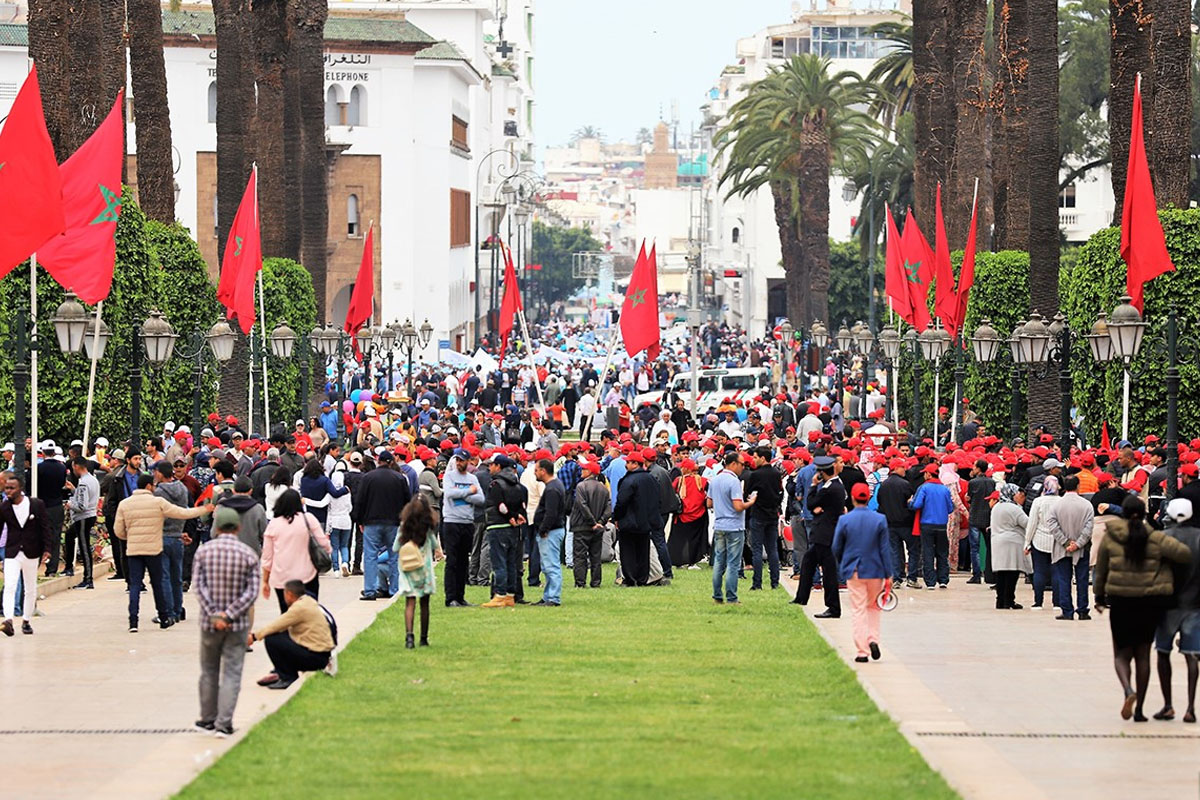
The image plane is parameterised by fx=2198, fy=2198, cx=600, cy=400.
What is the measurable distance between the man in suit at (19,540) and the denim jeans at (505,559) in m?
4.21

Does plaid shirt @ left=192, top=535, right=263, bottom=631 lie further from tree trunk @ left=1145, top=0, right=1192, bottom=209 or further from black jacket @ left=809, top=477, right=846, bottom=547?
tree trunk @ left=1145, top=0, right=1192, bottom=209

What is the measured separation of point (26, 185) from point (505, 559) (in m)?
6.08

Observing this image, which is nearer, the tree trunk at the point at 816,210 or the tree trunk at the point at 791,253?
the tree trunk at the point at 816,210

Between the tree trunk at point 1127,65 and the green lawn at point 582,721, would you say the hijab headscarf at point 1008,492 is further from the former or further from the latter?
the tree trunk at point 1127,65

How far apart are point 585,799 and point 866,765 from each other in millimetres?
1881

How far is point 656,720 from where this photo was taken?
13.7m

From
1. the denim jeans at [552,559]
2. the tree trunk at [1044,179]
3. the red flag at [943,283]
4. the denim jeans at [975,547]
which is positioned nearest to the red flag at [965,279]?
the red flag at [943,283]

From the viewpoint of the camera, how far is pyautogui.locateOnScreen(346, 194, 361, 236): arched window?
8125 centimetres

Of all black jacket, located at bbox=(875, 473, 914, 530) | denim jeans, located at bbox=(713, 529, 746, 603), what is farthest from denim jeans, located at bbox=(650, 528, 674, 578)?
black jacket, located at bbox=(875, 473, 914, 530)

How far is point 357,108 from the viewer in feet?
272

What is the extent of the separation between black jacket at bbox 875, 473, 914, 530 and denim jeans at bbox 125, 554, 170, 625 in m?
7.92

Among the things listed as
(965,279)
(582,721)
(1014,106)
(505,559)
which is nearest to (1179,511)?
(582,721)

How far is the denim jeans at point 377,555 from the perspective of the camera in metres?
21.3

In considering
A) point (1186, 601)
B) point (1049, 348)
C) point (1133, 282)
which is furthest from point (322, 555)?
point (1049, 348)
